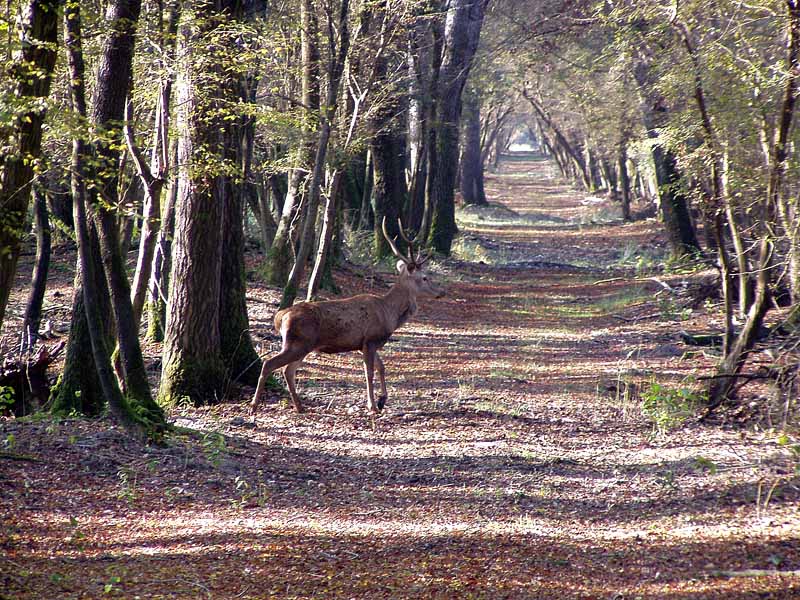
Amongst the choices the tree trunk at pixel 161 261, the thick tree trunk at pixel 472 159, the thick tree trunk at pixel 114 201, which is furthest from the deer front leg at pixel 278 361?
the thick tree trunk at pixel 472 159

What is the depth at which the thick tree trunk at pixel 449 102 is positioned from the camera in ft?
89.9

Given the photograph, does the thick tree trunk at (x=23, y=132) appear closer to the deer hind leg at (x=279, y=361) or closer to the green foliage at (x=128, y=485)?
the green foliage at (x=128, y=485)

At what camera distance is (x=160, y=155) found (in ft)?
32.5

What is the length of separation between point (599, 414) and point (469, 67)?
59.0ft

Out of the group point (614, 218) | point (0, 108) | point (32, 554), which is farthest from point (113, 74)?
point (614, 218)

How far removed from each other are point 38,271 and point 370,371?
5349 millimetres

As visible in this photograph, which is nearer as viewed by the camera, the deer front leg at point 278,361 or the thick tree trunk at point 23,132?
the thick tree trunk at point 23,132

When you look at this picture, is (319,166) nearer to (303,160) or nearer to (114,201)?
(303,160)

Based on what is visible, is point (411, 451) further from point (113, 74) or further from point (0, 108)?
point (0, 108)

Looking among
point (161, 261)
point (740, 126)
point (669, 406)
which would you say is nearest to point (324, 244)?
point (161, 261)

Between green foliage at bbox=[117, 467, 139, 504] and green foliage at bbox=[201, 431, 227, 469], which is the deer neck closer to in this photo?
green foliage at bbox=[201, 431, 227, 469]

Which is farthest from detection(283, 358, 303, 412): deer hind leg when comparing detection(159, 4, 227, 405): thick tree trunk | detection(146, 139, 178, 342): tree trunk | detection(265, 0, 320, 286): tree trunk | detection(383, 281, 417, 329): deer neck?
detection(265, 0, 320, 286): tree trunk

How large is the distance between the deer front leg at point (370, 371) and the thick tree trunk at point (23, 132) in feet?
17.7

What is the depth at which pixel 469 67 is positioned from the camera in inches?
1095
